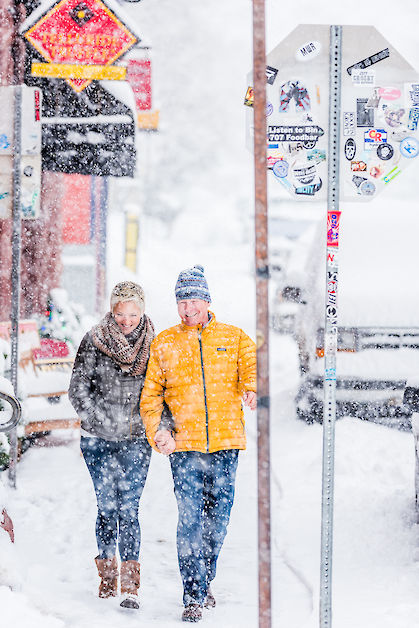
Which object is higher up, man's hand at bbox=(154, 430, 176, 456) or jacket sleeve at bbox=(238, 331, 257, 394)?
jacket sleeve at bbox=(238, 331, 257, 394)

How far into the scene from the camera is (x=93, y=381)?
15.8 ft

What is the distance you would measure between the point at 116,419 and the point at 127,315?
53 cm

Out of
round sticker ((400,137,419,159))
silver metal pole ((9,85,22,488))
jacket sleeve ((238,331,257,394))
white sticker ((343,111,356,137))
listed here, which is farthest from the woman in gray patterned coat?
silver metal pole ((9,85,22,488))

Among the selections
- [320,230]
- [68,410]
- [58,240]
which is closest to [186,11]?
[58,240]

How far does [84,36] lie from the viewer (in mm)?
9188

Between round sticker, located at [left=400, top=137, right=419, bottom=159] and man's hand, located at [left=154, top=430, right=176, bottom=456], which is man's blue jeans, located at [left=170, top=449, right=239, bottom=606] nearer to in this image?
man's hand, located at [left=154, top=430, right=176, bottom=456]

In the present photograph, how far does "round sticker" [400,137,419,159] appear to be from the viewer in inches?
162

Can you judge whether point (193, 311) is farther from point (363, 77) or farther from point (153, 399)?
point (363, 77)

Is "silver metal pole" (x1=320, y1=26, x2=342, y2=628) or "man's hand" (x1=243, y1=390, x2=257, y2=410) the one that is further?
"man's hand" (x1=243, y1=390, x2=257, y2=410)

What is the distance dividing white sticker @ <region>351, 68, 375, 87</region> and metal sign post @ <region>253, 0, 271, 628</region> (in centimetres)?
105

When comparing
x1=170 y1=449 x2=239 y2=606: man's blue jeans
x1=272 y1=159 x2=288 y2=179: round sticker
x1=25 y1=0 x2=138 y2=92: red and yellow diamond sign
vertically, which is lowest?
x1=170 y1=449 x2=239 y2=606: man's blue jeans

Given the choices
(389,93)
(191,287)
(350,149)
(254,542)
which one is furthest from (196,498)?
(389,93)

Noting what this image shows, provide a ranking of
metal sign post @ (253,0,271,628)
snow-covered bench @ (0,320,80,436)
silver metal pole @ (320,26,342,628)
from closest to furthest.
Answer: metal sign post @ (253,0,271,628) → silver metal pole @ (320,26,342,628) → snow-covered bench @ (0,320,80,436)

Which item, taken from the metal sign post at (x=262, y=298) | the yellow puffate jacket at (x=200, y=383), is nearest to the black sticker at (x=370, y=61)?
the metal sign post at (x=262, y=298)
